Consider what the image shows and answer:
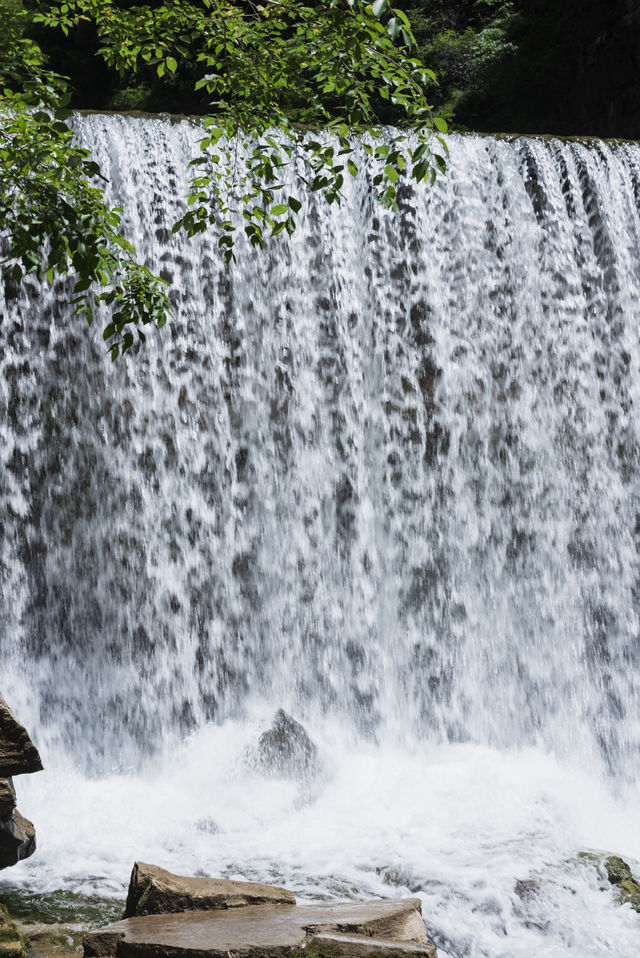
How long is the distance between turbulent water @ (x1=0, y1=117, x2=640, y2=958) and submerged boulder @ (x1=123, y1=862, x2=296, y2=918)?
2.96m

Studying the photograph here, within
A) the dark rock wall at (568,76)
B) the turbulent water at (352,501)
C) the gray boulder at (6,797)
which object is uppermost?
the dark rock wall at (568,76)

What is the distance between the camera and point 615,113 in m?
14.3

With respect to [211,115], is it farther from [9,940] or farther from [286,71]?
[9,940]

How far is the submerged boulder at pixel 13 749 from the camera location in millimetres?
4418

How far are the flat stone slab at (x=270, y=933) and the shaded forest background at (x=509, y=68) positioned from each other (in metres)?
12.5

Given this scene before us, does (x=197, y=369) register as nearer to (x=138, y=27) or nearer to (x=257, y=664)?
(x=257, y=664)

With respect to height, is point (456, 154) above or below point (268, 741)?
above

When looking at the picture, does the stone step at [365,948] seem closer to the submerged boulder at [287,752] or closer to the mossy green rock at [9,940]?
the mossy green rock at [9,940]

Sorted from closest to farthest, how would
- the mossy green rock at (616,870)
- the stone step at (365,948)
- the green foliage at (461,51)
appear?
the stone step at (365,948) < the mossy green rock at (616,870) < the green foliage at (461,51)

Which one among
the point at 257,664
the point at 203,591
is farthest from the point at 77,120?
the point at 257,664

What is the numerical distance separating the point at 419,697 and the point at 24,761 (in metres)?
5.19

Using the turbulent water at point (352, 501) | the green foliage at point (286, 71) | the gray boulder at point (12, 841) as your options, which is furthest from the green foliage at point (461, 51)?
the gray boulder at point (12, 841)

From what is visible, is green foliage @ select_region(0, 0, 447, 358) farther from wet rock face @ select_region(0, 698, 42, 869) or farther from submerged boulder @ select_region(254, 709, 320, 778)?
submerged boulder @ select_region(254, 709, 320, 778)

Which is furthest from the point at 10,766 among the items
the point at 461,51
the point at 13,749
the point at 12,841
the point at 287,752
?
the point at 461,51
